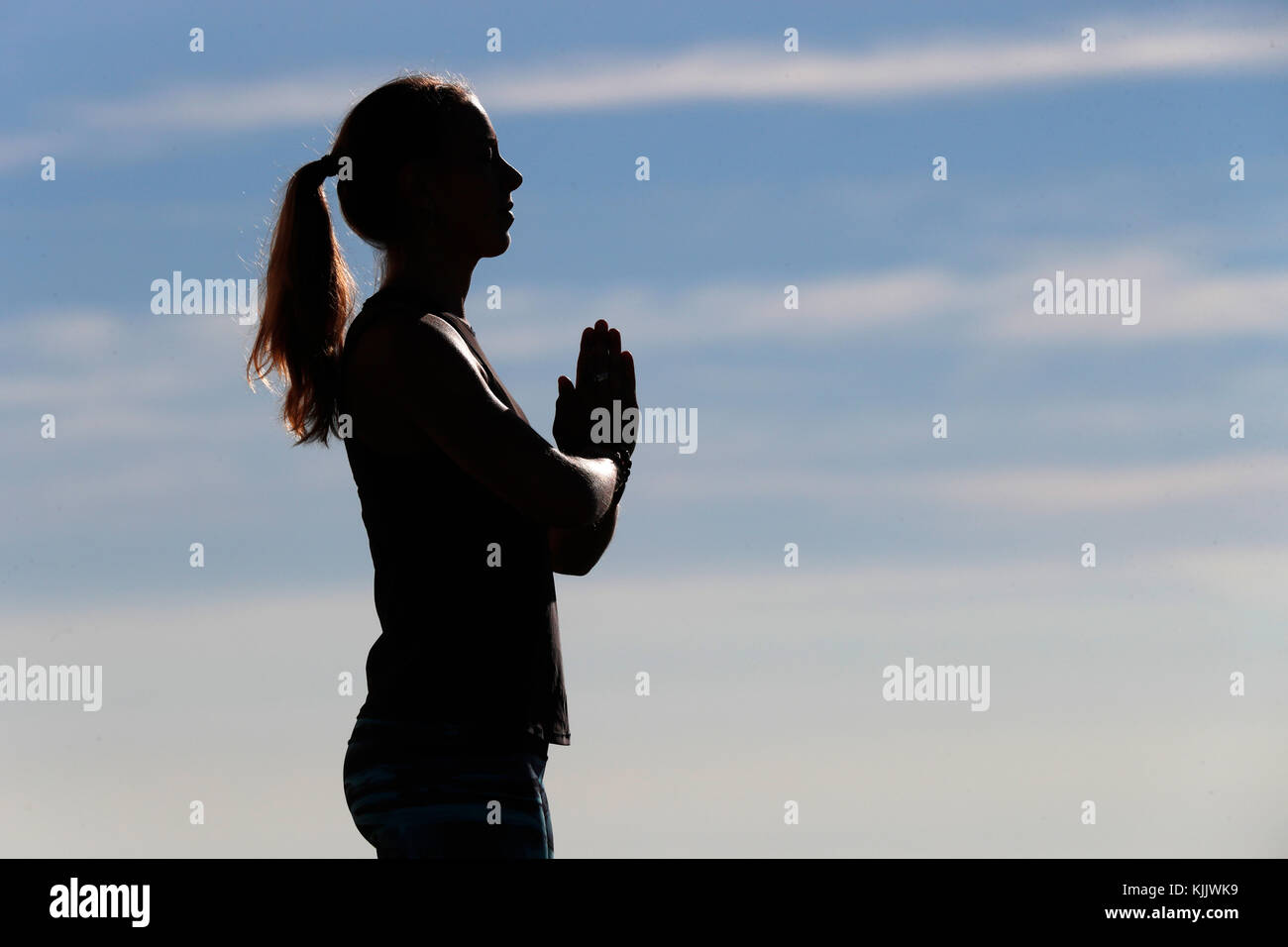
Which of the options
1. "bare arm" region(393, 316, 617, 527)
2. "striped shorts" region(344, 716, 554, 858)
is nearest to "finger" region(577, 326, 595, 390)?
"bare arm" region(393, 316, 617, 527)

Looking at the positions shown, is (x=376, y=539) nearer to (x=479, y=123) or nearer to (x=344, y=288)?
(x=344, y=288)

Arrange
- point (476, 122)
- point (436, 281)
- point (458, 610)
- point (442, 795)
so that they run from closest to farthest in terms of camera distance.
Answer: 1. point (442, 795)
2. point (458, 610)
3. point (436, 281)
4. point (476, 122)

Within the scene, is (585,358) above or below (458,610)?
above

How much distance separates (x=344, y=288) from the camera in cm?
390

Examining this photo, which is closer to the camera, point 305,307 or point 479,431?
point 479,431

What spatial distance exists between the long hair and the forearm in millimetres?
778

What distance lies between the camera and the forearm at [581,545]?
3.96 m

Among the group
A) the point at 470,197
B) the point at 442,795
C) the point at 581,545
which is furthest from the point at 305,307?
the point at 442,795

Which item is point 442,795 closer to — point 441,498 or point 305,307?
point 441,498

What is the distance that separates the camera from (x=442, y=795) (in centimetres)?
318

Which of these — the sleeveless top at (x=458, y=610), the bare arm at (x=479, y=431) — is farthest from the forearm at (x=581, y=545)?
the bare arm at (x=479, y=431)

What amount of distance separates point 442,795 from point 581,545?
1.00 meters
